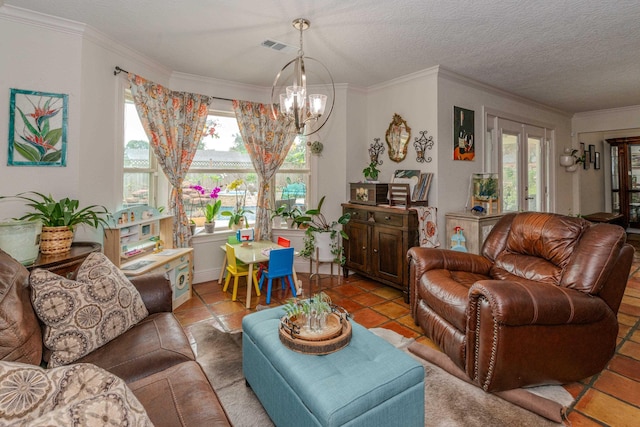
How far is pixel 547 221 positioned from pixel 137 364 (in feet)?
9.56

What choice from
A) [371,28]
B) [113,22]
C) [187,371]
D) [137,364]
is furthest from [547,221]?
[113,22]

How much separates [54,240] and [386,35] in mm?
3131

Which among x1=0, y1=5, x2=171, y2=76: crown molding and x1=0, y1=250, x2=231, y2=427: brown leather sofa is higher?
x1=0, y1=5, x2=171, y2=76: crown molding

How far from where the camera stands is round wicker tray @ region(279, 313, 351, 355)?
5.27 ft

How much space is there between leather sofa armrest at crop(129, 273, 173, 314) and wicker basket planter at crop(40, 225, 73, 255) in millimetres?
745

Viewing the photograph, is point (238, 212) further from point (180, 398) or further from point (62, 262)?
point (180, 398)

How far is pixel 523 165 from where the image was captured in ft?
16.3

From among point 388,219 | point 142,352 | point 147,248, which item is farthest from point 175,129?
point 142,352

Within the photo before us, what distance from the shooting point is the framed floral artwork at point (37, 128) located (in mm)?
2553

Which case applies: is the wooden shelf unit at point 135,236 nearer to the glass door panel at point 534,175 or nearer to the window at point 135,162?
the window at point 135,162

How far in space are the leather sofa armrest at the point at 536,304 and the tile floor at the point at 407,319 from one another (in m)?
0.46

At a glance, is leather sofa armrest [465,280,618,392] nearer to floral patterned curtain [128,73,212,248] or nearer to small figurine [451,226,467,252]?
small figurine [451,226,467,252]

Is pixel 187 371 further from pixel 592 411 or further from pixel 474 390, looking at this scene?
pixel 592 411

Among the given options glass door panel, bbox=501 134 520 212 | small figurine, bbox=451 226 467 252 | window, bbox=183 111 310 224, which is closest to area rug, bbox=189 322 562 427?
small figurine, bbox=451 226 467 252
